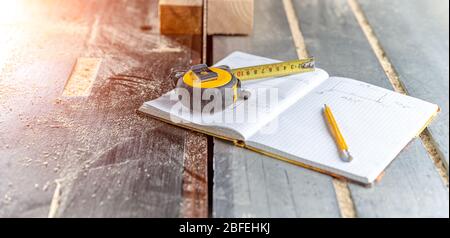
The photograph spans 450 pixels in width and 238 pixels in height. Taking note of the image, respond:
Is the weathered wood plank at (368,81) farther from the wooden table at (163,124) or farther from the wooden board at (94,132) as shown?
the wooden board at (94,132)

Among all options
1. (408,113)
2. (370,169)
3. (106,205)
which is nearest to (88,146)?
(106,205)

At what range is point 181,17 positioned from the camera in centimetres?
167

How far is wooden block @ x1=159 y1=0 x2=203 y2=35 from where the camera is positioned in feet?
5.40

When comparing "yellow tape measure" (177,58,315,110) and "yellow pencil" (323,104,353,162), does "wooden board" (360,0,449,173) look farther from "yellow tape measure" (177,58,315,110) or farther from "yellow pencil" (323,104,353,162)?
"yellow tape measure" (177,58,315,110)

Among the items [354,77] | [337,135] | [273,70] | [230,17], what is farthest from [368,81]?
[230,17]

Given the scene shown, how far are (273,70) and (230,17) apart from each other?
390 mm

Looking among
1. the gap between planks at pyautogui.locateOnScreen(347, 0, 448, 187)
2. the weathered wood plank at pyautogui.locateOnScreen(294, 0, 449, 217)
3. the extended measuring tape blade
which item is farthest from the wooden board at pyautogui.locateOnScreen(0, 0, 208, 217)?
the gap between planks at pyautogui.locateOnScreen(347, 0, 448, 187)

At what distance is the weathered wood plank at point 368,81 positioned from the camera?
0.98 meters

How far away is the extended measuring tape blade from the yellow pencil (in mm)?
168

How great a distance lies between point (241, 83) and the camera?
132 centimetres

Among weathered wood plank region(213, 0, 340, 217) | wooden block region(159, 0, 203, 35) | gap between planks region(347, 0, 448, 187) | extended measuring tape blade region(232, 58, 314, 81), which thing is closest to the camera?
weathered wood plank region(213, 0, 340, 217)

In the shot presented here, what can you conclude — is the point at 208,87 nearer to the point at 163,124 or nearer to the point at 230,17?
the point at 163,124

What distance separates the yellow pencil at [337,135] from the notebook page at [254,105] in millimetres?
88

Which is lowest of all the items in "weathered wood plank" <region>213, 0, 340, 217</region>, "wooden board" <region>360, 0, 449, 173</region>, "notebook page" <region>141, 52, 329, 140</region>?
"wooden board" <region>360, 0, 449, 173</region>
